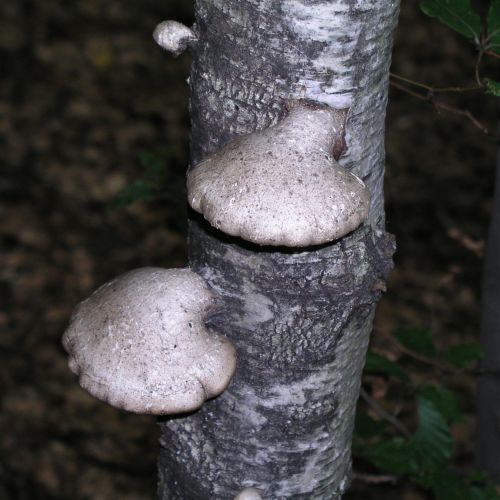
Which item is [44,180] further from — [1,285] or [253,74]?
[253,74]

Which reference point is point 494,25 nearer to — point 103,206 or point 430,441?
point 430,441

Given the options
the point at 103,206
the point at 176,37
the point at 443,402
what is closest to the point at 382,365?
the point at 443,402

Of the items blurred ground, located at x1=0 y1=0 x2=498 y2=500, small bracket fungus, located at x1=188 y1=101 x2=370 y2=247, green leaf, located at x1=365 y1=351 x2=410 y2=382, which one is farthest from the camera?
blurred ground, located at x1=0 y1=0 x2=498 y2=500

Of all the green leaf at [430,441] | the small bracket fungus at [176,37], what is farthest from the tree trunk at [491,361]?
the small bracket fungus at [176,37]

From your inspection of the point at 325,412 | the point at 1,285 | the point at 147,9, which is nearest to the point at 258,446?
the point at 325,412

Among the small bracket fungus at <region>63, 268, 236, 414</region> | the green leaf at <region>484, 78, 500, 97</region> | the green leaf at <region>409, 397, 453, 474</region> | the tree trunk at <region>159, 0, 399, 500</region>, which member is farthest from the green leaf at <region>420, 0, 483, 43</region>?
the green leaf at <region>409, 397, 453, 474</region>

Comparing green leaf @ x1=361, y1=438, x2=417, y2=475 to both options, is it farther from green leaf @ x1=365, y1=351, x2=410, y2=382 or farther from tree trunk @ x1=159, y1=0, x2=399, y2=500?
tree trunk @ x1=159, y1=0, x2=399, y2=500

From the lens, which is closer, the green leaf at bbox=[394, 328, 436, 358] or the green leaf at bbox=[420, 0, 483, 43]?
the green leaf at bbox=[420, 0, 483, 43]
